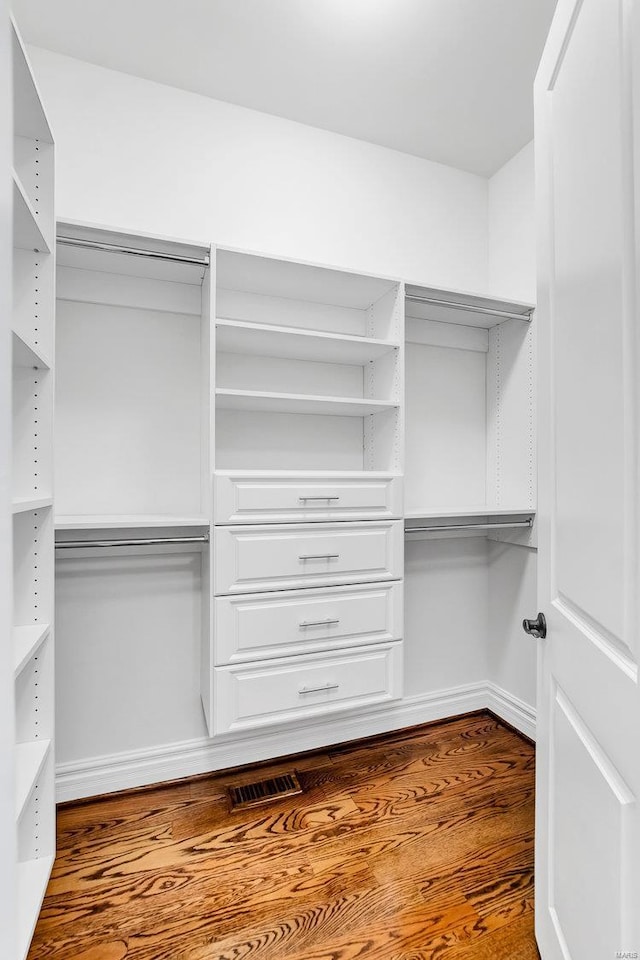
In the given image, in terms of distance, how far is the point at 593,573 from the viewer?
0.86 meters

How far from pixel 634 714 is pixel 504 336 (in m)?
2.10

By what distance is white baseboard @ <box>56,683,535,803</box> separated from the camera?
73.2 inches

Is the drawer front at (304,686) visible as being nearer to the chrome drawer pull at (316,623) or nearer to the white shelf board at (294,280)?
the chrome drawer pull at (316,623)

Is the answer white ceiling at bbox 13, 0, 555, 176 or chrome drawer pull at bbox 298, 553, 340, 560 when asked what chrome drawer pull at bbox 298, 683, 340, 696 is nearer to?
chrome drawer pull at bbox 298, 553, 340, 560

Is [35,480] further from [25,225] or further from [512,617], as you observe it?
[512,617]

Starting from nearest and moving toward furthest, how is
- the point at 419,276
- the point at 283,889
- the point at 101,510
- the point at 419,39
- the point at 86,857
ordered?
the point at 283,889, the point at 86,857, the point at 419,39, the point at 101,510, the point at 419,276

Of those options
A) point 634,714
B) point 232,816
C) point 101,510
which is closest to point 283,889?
point 232,816

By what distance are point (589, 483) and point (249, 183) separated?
1911 mm

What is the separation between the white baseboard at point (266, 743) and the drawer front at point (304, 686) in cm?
34

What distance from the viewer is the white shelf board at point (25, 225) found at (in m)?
1.11

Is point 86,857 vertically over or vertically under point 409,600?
under

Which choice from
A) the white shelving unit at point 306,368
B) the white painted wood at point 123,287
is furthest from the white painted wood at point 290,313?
the white painted wood at point 123,287

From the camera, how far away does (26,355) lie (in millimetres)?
1238

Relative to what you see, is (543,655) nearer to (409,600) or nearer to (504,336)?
(409,600)
